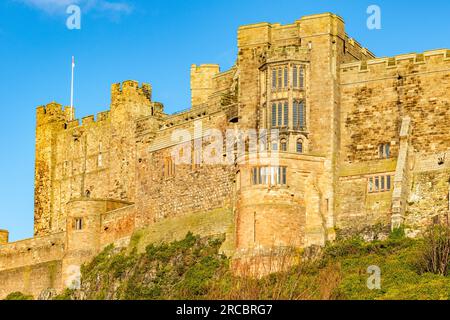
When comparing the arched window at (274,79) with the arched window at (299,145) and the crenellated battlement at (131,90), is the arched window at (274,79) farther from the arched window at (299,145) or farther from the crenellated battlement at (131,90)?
the crenellated battlement at (131,90)

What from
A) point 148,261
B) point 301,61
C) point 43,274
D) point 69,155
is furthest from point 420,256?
point 69,155

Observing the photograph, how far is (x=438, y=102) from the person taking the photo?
71.9 m

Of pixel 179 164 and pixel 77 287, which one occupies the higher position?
pixel 179 164

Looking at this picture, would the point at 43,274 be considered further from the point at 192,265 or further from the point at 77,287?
the point at 192,265

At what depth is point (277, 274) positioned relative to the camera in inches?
2569

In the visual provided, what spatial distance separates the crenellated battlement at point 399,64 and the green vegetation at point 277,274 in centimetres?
995

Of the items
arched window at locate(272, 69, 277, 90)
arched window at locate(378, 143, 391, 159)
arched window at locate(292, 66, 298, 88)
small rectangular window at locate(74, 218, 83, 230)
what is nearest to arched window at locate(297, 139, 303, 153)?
arched window at locate(292, 66, 298, 88)

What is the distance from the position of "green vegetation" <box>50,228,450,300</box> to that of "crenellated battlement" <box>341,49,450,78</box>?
392 inches

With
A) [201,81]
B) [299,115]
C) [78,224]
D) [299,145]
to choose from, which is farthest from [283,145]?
[78,224]

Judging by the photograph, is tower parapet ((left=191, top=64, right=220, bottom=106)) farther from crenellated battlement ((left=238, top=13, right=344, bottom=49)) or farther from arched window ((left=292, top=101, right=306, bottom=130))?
arched window ((left=292, top=101, right=306, bottom=130))

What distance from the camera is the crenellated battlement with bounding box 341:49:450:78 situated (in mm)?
72312

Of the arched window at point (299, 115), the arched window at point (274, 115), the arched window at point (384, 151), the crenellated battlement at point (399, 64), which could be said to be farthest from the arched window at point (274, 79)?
the arched window at point (384, 151)

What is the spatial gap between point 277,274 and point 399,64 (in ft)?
52.5
